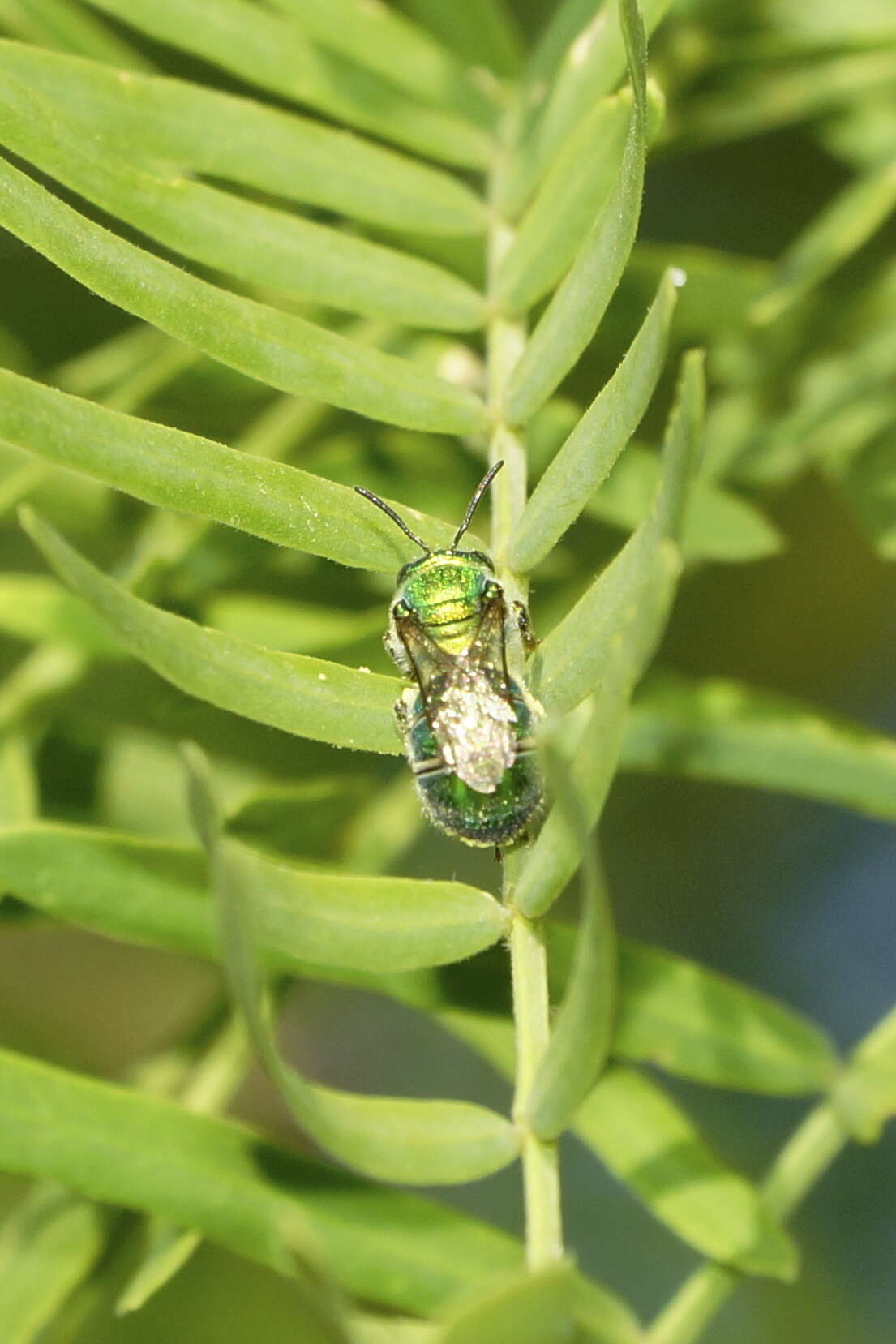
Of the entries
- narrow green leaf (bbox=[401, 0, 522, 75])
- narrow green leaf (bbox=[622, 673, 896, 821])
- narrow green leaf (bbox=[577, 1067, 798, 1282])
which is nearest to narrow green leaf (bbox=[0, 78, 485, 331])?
narrow green leaf (bbox=[401, 0, 522, 75])

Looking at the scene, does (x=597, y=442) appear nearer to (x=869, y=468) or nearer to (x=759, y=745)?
(x=759, y=745)

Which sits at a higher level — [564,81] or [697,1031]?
[564,81]

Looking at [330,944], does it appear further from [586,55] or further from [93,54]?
[93,54]

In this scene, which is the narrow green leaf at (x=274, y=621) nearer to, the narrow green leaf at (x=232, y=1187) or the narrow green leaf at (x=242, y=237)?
the narrow green leaf at (x=242, y=237)

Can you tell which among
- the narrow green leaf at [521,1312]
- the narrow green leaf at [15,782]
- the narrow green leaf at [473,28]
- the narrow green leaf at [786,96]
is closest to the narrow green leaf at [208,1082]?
the narrow green leaf at [15,782]

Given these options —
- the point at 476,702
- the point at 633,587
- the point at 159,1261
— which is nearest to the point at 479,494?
the point at 476,702

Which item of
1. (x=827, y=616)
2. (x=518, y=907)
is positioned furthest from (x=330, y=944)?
(x=827, y=616)

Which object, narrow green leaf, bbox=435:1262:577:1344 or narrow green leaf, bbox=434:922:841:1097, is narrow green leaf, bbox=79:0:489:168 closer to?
narrow green leaf, bbox=434:922:841:1097
